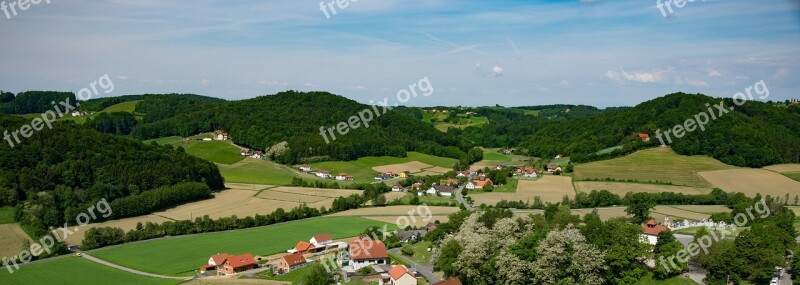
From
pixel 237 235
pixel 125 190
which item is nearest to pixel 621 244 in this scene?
pixel 237 235

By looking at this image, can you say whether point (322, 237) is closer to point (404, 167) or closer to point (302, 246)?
point (302, 246)

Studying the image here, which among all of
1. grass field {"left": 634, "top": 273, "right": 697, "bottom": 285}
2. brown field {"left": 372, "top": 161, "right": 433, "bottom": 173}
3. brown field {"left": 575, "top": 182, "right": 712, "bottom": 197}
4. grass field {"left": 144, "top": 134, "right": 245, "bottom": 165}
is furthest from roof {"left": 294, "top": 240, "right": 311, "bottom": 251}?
grass field {"left": 144, "top": 134, "right": 245, "bottom": 165}

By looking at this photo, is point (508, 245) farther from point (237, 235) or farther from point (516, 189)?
Answer: point (516, 189)

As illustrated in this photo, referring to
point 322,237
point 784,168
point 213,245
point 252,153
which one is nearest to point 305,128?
point 252,153

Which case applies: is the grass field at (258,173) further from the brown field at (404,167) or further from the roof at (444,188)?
the roof at (444,188)

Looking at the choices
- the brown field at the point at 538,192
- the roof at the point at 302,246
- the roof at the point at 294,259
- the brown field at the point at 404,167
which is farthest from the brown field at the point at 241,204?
the brown field at the point at 404,167
